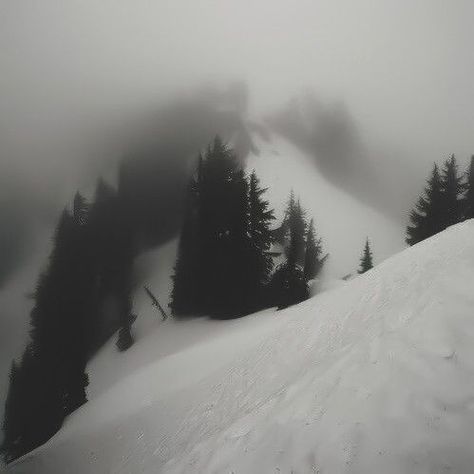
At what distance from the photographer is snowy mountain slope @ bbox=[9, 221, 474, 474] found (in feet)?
14.2

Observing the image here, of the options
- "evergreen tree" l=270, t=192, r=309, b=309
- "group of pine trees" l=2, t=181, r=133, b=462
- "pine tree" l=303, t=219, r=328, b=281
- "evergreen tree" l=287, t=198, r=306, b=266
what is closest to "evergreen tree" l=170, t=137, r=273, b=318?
"evergreen tree" l=270, t=192, r=309, b=309

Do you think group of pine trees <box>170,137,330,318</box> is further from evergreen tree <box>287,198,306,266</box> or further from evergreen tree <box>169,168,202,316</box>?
evergreen tree <box>287,198,306,266</box>

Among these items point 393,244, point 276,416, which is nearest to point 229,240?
point 276,416

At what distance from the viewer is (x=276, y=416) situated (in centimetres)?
589

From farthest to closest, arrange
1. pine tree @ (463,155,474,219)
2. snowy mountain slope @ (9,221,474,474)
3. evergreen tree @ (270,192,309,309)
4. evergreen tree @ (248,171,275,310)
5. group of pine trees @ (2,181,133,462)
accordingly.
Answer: pine tree @ (463,155,474,219), evergreen tree @ (248,171,275,310), group of pine trees @ (2,181,133,462), evergreen tree @ (270,192,309,309), snowy mountain slope @ (9,221,474,474)

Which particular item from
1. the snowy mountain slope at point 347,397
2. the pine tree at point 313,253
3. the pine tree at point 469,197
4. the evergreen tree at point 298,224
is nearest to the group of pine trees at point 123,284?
the pine tree at point 313,253

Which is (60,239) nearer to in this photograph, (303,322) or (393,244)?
(303,322)

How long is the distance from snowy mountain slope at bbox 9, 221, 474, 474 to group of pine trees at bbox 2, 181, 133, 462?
1326cm

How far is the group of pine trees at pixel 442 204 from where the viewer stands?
103 feet

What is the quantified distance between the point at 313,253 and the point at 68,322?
29308mm

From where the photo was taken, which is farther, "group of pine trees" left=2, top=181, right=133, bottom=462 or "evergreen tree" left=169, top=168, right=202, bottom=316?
"evergreen tree" left=169, top=168, right=202, bottom=316

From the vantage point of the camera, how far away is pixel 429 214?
105ft

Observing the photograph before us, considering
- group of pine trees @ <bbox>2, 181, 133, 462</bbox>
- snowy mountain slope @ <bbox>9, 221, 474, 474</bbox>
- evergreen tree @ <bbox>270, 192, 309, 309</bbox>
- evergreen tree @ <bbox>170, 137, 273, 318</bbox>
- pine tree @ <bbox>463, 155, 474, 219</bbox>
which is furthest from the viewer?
pine tree @ <bbox>463, 155, 474, 219</bbox>

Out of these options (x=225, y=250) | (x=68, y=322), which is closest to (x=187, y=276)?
(x=225, y=250)
